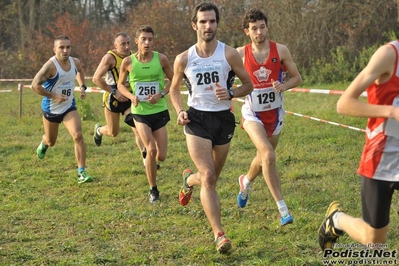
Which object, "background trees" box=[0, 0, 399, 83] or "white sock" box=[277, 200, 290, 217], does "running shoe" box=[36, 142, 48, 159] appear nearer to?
"white sock" box=[277, 200, 290, 217]

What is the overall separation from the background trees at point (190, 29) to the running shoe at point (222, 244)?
13.3m

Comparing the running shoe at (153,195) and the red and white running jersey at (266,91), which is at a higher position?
the red and white running jersey at (266,91)

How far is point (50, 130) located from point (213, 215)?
4.83m

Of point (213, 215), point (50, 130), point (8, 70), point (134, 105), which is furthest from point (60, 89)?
point (8, 70)

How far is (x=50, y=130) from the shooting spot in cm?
983

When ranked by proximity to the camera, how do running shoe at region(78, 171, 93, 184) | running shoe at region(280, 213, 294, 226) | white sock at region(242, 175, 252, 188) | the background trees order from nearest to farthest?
running shoe at region(280, 213, 294, 226) → white sock at region(242, 175, 252, 188) → running shoe at region(78, 171, 93, 184) → the background trees

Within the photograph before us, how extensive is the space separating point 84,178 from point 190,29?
68.8 feet

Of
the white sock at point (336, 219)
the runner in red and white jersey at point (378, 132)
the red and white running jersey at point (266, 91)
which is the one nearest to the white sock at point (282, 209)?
the red and white running jersey at point (266, 91)

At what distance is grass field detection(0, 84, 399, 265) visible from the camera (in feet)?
19.2

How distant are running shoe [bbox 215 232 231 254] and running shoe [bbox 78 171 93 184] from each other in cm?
405

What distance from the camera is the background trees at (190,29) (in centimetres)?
2234

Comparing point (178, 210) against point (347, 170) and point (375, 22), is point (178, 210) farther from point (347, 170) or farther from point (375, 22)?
point (375, 22)

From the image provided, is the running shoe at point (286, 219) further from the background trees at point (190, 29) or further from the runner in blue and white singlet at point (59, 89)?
the background trees at point (190, 29)

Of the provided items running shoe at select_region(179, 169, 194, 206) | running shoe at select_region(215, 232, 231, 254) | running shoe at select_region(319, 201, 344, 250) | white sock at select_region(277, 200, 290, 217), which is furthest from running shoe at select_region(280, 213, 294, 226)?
running shoe at select_region(179, 169, 194, 206)
